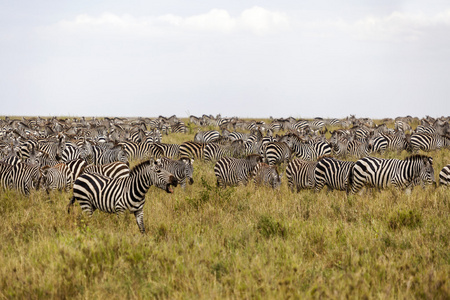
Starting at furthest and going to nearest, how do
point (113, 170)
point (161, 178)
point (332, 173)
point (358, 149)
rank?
1. point (358, 149)
2. point (332, 173)
3. point (113, 170)
4. point (161, 178)

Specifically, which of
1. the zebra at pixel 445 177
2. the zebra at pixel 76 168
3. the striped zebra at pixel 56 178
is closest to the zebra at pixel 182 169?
the zebra at pixel 76 168

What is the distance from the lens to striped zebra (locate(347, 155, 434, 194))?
10375 millimetres

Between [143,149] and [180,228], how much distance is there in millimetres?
11959

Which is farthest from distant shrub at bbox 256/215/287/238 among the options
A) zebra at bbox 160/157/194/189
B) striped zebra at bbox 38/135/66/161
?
striped zebra at bbox 38/135/66/161

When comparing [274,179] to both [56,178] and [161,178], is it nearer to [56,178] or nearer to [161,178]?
[161,178]

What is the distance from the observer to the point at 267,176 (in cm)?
1191

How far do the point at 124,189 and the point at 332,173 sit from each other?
6.19 metres

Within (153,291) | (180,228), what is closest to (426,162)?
(180,228)

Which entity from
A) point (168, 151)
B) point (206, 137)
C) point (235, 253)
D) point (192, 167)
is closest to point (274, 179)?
point (192, 167)

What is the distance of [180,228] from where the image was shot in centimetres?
731

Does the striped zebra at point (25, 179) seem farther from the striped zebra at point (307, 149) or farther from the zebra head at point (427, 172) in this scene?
the striped zebra at point (307, 149)

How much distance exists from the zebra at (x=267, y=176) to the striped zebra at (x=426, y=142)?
11.8 meters

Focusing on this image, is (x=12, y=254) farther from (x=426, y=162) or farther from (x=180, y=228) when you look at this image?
(x=426, y=162)

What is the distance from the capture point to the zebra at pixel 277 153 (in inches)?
647
